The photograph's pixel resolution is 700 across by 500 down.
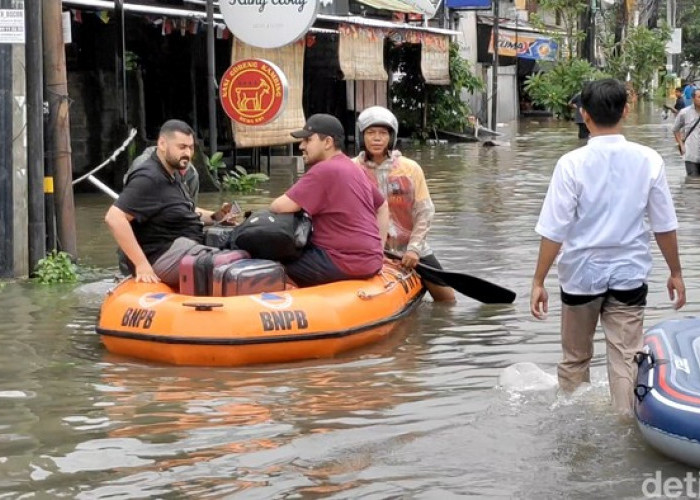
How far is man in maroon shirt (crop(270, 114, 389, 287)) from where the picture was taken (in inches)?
336

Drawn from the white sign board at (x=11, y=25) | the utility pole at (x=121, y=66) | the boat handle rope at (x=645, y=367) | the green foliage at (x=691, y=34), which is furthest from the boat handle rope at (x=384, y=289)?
the green foliage at (x=691, y=34)

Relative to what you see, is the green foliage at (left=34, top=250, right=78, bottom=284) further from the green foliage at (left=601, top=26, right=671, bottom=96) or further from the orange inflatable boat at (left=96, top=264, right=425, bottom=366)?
the green foliage at (left=601, top=26, right=671, bottom=96)

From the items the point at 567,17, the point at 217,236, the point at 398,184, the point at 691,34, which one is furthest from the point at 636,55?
the point at 691,34

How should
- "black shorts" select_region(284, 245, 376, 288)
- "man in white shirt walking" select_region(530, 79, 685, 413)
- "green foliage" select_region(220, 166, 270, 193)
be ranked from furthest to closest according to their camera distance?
1. "green foliage" select_region(220, 166, 270, 193)
2. "black shorts" select_region(284, 245, 376, 288)
3. "man in white shirt walking" select_region(530, 79, 685, 413)

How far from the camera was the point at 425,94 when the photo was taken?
2975 centimetres

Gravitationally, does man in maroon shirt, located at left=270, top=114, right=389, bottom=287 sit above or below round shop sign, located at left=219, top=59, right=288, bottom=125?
below

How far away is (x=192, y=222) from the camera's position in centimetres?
906

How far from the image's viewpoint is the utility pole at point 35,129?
418 inches

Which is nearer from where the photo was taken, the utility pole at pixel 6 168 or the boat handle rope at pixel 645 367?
the boat handle rope at pixel 645 367

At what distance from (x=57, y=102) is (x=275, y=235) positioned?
3438 mm

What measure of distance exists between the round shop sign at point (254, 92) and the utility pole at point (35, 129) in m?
5.36

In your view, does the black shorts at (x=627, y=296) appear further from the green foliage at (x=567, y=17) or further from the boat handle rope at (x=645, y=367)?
the green foliage at (x=567, y=17)

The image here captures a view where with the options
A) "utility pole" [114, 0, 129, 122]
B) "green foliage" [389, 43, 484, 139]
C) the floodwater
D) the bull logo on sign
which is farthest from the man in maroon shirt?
"green foliage" [389, 43, 484, 139]

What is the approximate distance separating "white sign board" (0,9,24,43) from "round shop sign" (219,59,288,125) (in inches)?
223
